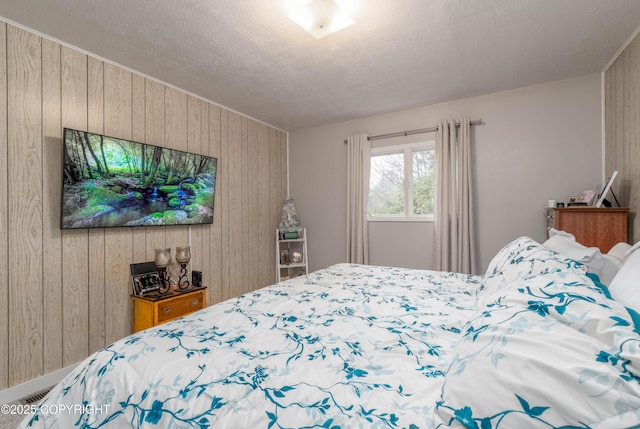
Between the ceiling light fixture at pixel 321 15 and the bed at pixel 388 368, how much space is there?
1764mm

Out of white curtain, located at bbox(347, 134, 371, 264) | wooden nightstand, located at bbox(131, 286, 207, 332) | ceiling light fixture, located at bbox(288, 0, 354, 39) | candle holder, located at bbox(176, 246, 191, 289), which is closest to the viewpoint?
ceiling light fixture, located at bbox(288, 0, 354, 39)

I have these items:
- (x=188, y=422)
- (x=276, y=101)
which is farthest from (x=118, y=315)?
(x=276, y=101)

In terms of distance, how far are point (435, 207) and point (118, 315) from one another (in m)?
3.33

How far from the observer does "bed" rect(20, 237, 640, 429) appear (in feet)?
1.99

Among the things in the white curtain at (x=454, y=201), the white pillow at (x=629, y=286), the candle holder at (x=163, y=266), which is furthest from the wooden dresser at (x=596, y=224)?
the candle holder at (x=163, y=266)

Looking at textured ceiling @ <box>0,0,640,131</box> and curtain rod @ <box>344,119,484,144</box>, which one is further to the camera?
curtain rod @ <box>344,119,484,144</box>

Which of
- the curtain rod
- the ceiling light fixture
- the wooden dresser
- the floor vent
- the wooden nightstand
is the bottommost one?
the floor vent

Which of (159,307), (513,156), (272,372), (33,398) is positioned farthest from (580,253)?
(33,398)

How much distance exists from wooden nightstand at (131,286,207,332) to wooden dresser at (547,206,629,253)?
126 inches

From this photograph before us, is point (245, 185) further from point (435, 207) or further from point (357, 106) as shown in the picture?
point (435, 207)

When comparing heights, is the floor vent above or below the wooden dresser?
below

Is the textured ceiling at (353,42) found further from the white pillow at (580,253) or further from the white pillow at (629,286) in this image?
the white pillow at (629,286)

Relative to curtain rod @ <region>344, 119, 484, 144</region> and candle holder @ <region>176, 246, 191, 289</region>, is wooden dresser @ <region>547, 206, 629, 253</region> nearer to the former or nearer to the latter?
curtain rod @ <region>344, 119, 484, 144</region>

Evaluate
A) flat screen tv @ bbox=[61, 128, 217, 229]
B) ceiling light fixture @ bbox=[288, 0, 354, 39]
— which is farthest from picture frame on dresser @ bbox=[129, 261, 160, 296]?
ceiling light fixture @ bbox=[288, 0, 354, 39]
